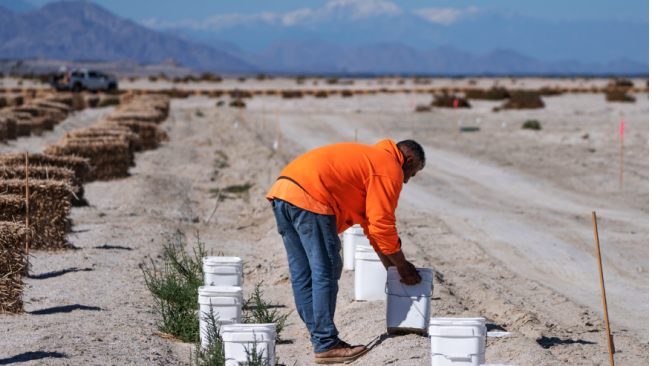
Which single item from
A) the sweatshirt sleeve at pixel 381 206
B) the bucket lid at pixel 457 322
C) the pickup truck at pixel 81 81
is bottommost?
the bucket lid at pixel 457 322

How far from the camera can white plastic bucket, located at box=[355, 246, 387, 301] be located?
18.6 feet

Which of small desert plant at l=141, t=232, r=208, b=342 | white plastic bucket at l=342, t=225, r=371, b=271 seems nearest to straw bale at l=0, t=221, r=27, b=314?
small desert plant at l=141, t=232, r=208, b=342

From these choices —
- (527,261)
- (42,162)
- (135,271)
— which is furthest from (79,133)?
(527,261)

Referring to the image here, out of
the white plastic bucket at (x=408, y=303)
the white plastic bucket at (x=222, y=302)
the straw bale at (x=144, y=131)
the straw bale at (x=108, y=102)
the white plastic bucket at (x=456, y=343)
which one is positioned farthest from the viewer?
the straw bale at (x=108, y=102)

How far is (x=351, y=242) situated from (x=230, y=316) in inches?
90.8

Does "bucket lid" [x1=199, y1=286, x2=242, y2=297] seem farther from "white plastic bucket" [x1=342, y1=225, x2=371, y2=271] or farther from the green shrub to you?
"white plastic bucket" [x1=342, y1=225, x2=371, y2=271]

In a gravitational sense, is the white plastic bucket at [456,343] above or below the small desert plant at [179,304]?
above

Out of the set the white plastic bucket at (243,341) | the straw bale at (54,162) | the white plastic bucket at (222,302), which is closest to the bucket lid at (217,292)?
the white plastic bucket at (222,302)

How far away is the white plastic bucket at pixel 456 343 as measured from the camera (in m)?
3.92

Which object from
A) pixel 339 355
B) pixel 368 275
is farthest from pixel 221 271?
pixel 339 355

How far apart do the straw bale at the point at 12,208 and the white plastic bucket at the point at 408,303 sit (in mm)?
3983

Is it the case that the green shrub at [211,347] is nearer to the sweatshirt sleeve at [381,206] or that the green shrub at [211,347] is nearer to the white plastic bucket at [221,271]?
the white plastic bucket at [221,271]

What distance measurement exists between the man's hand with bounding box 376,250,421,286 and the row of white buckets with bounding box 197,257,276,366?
87 centimetres

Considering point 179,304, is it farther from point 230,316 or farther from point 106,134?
point 106,134
